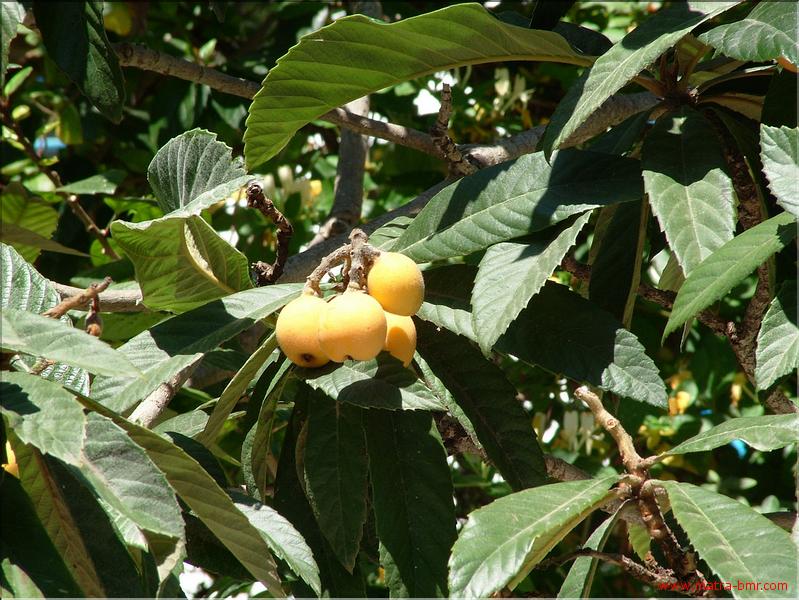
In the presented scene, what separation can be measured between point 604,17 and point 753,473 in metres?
1.31

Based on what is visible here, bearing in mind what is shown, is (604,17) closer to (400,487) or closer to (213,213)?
(213,213)

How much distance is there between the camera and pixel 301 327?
922mm

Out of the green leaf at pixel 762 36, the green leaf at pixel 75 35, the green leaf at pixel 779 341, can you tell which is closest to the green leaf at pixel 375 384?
the green leaf at pixel 779 341

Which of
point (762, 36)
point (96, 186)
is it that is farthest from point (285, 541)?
point (96, 186)

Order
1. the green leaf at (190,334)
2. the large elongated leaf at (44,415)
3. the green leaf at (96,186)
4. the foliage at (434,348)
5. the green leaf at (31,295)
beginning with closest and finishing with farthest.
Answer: the large elongated leaf at (44,415)
the foliage at (434,348)
the green leaf at (190,334)
the green leaf at (31,295)
the green leaf at (96,186)

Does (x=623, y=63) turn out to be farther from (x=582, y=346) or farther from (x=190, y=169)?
(x=190, y=169)

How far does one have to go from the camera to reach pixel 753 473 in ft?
7.61

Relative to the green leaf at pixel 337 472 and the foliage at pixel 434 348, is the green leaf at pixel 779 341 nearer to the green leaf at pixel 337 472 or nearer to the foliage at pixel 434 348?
the foliage at pixel 434 348

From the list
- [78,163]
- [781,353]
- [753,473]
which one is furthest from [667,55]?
[78,163]

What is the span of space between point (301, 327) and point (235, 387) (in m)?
0.15

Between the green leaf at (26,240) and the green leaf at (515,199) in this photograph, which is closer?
the green leaf at (515,199)

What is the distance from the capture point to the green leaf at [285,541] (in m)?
0.95

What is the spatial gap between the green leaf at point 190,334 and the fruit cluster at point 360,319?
0.06 metres

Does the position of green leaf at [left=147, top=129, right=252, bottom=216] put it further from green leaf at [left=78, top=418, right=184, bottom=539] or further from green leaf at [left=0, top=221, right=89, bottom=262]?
green leaf at [left=0, top=221, right=89, bottom=262]
